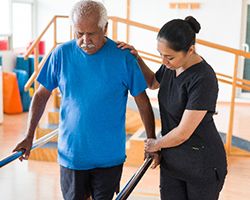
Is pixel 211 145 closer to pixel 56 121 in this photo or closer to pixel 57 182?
pixel 57 182

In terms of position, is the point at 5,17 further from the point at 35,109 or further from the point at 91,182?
the point at 91,182

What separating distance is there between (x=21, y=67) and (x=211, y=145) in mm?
6700

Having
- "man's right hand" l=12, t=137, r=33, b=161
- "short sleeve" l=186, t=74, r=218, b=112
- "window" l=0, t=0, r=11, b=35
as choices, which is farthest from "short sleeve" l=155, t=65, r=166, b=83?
"window" l=0, t=0, r=11, b=35

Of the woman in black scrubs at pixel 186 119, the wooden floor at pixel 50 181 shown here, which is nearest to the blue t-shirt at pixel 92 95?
the woman in black scrubs at pixel 186 119

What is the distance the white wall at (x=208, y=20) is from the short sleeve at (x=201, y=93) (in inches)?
257

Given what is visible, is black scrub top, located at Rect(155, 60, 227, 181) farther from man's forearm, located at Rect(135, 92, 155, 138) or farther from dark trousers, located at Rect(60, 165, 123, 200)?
dark trousers, located at Rect(60, 165, 123, 200)

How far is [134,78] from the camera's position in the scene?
71.3 inches

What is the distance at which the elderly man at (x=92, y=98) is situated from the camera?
174 cm

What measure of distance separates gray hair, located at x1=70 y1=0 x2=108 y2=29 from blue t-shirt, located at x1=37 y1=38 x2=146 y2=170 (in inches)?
5.0

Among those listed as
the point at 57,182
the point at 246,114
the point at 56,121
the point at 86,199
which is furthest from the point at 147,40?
the point at 86,199

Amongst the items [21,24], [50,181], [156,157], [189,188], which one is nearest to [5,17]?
[21,24]

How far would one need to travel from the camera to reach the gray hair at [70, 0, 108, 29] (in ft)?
5.51

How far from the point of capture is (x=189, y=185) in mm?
1885

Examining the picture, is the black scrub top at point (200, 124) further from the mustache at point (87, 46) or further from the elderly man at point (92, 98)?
the mustache at point (87, 46)
